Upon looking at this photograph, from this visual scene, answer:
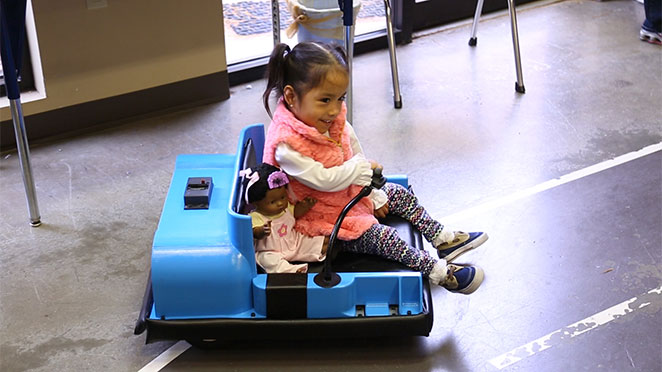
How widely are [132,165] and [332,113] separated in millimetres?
1153

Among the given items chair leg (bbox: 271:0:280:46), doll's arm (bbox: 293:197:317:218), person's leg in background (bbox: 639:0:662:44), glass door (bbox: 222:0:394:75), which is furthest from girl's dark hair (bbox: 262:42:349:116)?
person's leg in background (bbox: 639:0:662:44)

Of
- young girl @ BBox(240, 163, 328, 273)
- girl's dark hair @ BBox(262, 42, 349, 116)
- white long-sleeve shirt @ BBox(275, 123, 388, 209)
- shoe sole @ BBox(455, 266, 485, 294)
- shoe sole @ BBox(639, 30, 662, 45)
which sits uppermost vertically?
girl's dark hair @ BBox(262, 42, 349, 116)

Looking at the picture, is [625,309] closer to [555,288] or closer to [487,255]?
[555,288]

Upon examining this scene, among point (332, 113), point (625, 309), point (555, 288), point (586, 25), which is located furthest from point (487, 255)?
point (586, 25)

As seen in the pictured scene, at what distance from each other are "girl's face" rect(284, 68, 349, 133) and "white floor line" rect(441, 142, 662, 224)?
71 cm

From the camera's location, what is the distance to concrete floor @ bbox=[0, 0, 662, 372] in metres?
2.21

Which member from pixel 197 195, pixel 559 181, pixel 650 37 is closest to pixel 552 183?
pixel 559 181

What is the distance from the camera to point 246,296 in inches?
83.2

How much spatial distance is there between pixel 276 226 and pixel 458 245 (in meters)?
0.57

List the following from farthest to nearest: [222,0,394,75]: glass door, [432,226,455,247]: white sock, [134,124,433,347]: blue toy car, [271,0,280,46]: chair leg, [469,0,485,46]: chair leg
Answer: [469,0,485,46]: chair leg, [222,0,394,75]: glass door, [271,0,280,46]: chair leg, [432,226,455,247]: white sock, [134,124,433,347]: blue toy car

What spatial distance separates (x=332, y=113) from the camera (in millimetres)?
2232

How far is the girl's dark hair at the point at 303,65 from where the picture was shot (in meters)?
2.20

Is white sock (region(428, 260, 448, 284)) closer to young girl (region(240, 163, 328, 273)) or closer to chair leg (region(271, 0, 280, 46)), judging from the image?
young girl (region(240, 163, 328, 273))

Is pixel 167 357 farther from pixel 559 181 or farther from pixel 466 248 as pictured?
pixel 559 181
